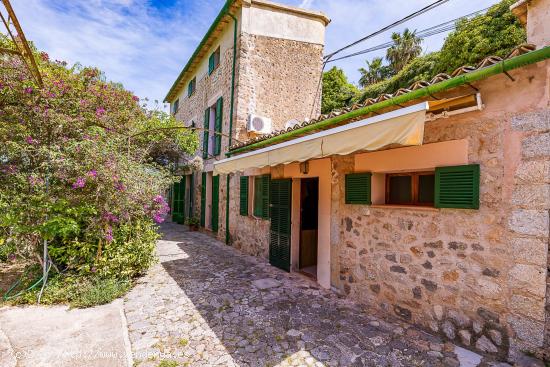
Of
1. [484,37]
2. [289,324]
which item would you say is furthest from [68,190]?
[484,37]

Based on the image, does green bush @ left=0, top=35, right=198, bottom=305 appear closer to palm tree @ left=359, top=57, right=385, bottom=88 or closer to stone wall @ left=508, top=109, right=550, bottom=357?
stone wall @ left=508, top=109, right=550, bottom=357

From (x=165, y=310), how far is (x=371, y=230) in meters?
4.79

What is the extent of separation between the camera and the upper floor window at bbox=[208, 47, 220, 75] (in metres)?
15.1

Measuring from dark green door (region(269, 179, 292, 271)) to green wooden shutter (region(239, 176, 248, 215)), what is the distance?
2.07 meters

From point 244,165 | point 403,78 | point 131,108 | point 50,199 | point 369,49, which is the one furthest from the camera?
point 403,78

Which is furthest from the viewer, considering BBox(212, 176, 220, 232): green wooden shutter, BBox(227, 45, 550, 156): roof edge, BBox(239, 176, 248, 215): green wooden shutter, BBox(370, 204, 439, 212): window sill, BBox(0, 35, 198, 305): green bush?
BBox(212, 176, 220, 232): green wooden shutter

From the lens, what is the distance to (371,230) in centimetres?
597

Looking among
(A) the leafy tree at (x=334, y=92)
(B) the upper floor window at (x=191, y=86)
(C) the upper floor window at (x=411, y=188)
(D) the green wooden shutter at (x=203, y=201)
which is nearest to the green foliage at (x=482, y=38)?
(A) the leafy tree at (x=334, y=92)

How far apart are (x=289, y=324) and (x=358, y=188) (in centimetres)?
320

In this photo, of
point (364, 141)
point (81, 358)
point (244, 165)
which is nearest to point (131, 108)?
point (244, 165)

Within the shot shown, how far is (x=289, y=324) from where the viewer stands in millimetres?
5375

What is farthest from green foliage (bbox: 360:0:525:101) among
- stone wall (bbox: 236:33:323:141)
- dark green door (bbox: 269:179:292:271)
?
dark green door (bbox: 269:179:292:271)

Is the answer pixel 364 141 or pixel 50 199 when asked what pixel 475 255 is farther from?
pixel 50 199

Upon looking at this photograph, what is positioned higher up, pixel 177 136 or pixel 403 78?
pixel 403 78
